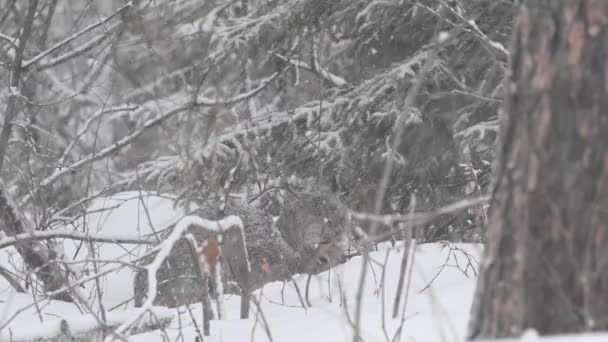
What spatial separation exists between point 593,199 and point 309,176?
177 inches

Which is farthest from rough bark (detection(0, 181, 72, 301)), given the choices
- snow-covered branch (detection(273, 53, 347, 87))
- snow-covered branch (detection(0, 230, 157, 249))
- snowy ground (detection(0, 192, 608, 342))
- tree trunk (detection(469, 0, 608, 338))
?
tree trunk (detection(469, 0, 608, 338))

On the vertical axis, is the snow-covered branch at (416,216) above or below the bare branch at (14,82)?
below

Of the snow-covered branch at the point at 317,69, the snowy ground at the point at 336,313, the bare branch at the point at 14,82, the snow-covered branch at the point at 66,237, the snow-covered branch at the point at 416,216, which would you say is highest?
the snow-covered branch at the point at 317,69

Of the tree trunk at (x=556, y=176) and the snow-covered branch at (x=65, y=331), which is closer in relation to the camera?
the tree trunk at (x=556, y=176)

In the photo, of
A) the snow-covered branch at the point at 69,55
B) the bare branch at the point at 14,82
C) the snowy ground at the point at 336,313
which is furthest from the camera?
the snow-covered branch at the point at 69,55

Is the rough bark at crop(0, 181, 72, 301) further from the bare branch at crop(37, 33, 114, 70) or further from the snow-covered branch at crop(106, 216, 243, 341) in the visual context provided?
the snow-covered branch at crop(106, 216, 243, 341)

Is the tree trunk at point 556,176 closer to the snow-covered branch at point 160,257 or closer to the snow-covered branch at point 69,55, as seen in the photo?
the snow-covered branch at point 160,257

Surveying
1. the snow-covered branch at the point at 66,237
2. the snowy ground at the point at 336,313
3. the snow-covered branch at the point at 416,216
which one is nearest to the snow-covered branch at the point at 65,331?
the snowy ground at the point at 336,313

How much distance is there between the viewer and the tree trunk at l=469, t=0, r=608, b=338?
1405 millimetres

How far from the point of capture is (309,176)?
587 cm

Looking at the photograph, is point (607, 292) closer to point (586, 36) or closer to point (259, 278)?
point (586, 36)

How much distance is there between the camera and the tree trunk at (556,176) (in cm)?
141

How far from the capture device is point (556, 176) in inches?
56.7

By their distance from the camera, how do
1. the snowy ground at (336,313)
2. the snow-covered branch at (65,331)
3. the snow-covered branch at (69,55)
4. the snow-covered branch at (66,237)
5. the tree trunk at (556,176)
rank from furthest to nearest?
A: the snow-covered branch at (69,55), the snow-covered branch at (66,237), the snow-covered branch at (65,331), the snowy ground at (336,313), the tree trunk at (556,176)
